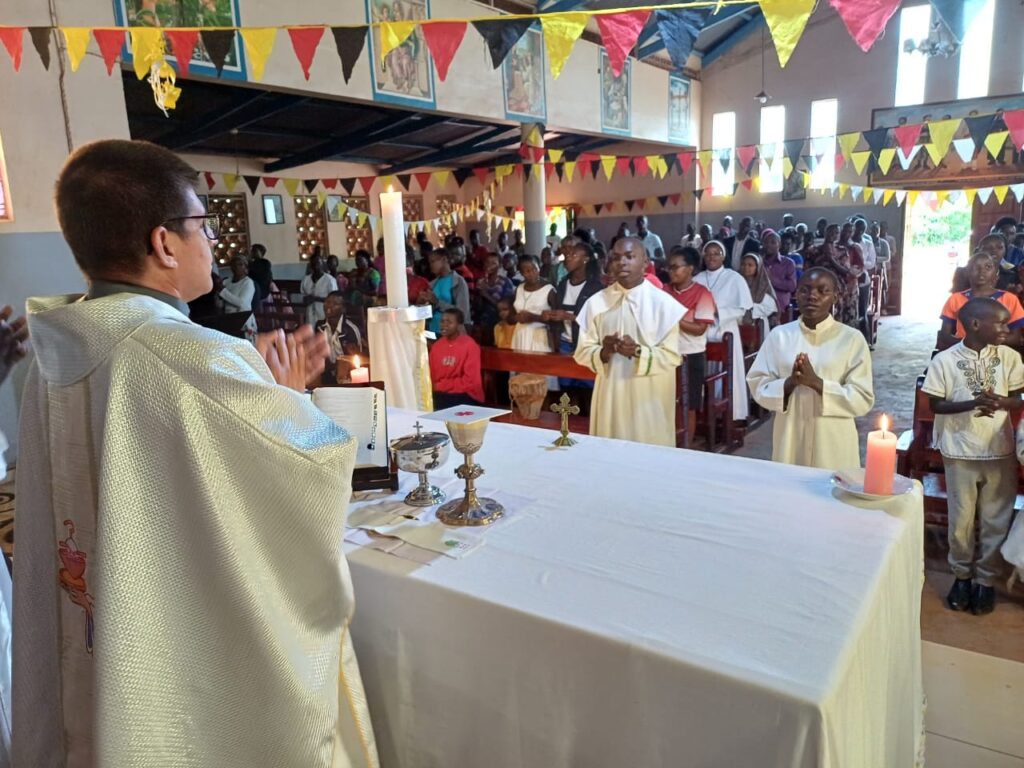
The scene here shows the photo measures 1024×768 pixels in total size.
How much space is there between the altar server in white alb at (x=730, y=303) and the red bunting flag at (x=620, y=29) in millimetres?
2492

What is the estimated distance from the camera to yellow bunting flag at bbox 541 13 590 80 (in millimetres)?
3539

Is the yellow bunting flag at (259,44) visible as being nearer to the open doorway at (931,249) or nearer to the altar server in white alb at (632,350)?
the altar server in white alb at (632,350)

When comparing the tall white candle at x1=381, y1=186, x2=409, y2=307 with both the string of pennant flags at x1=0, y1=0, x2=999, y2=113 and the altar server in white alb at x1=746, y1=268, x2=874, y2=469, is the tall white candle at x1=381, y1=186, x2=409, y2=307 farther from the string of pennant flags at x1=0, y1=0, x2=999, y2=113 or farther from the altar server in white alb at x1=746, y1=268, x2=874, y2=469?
the altar server in white alb at x1=746, y1=268, x2=874, y2=469

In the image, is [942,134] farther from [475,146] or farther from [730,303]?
[475,146]

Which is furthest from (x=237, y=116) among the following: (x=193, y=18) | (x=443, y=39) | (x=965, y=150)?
(x=965, y=150)

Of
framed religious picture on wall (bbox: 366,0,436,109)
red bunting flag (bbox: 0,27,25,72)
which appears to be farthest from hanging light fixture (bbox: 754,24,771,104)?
red bunting flag (bbox: 0,27,25,72)

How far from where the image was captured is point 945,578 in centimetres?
320

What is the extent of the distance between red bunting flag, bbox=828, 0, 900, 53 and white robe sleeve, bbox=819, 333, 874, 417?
4.09 feet

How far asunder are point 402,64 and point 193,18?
257cm

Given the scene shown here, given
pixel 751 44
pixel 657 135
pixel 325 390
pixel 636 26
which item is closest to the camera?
pixel 325 390

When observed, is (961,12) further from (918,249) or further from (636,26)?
(918,249)

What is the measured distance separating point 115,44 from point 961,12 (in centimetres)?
470

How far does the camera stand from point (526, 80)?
381 inches

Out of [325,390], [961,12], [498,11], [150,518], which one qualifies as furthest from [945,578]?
[498,11]
